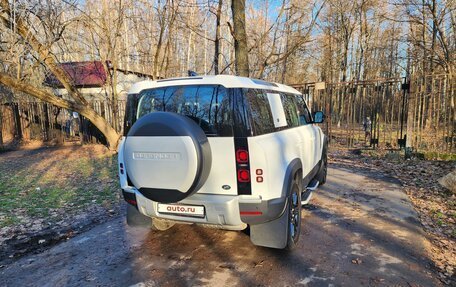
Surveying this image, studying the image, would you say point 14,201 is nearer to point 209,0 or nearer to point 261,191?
point 261,191

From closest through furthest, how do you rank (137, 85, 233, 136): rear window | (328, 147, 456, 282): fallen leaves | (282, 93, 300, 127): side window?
(137, 85, 233, 136): rear window → (328, 147, 456, 282): fallen leaves → (282, 93, 300, 127): side window

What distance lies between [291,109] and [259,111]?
4.80ft

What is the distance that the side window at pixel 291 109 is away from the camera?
4.27 m

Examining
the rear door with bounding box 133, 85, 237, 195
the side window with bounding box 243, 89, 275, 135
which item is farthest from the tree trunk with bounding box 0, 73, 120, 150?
the side window with bounding box 243, 89, 275, 135

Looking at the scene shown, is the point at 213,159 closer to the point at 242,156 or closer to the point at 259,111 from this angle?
the point at 242,156

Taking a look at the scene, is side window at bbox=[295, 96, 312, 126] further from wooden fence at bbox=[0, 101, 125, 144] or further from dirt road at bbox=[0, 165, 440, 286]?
wooden fence at bbox=[0, 101, 125, 144]

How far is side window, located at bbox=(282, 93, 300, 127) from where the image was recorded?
4.27 metres

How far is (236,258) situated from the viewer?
3475 millimetres

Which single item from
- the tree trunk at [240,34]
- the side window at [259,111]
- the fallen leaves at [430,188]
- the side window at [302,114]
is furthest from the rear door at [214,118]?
the tree trunk at [240,34]

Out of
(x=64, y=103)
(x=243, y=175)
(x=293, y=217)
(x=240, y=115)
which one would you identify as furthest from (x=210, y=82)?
(x=64, y=103)

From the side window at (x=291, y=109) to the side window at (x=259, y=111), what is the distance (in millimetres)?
774

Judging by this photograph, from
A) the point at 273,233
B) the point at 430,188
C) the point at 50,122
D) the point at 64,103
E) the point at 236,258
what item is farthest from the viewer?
the point at 50,122

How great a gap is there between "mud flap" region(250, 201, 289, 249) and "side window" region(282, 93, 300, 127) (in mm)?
1461

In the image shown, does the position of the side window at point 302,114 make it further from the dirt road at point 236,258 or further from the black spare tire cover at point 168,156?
the black spare tire cover at point 168,156
